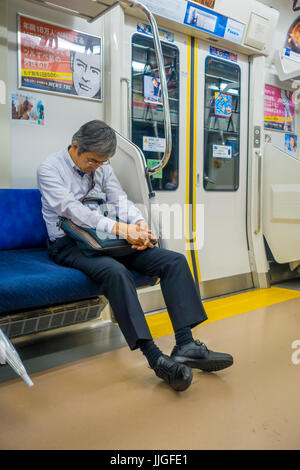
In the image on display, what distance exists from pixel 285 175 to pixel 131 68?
6.21 feet

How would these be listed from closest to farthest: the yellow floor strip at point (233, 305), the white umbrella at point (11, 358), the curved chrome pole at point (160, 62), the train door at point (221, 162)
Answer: the white umbrella at point (11, 358) < the curved chrome pole at point (160, 62) < the yellow floor strip at point (233, 305) < the train door at point (221, 162)

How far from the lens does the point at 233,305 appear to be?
3.59 m

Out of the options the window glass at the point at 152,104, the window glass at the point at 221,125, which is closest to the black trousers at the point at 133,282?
the window glass at the point at 152,104

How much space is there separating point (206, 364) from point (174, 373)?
287 mm

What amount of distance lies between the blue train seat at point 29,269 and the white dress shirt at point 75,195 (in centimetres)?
15

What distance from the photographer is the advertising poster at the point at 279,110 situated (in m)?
4.63

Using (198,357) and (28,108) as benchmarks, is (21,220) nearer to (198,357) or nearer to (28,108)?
(28,108)

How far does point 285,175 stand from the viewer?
13.4 ft

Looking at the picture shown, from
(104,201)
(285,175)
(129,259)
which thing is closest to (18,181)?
(104,201)

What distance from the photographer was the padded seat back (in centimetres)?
243

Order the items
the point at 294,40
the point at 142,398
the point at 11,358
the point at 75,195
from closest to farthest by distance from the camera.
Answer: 1. the point at 11,358
2. the point at 142,398
3. the point at 75,195
4. the point at 294,40

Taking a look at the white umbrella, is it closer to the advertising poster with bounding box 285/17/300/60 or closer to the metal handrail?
the metal handrail

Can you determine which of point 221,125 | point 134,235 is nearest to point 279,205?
point 221,125

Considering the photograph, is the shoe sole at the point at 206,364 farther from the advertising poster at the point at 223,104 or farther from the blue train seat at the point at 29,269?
the advertising poster at the point at 223,104
